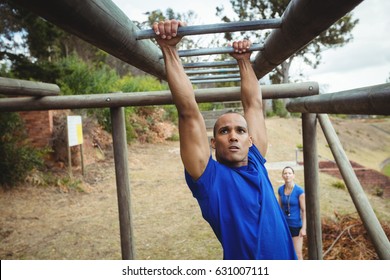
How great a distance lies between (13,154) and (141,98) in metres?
5.58

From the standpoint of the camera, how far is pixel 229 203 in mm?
1262

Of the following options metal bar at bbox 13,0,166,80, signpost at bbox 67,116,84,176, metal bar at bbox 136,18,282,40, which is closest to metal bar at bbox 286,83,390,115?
metal bar at bbox 136,18,282,40

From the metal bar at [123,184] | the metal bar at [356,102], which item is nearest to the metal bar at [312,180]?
the metal bar at [356,102]

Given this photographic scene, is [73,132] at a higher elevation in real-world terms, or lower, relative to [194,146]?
higher

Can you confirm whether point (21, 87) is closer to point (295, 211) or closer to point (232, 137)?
point (232, 137)

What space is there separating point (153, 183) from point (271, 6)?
14591 millimetres

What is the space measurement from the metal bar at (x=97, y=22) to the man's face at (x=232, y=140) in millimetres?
476

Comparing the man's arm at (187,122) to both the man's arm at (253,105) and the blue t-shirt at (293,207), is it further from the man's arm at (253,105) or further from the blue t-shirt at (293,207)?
the blue t-shirt at (293,207)

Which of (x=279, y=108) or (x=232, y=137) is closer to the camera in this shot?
(x=232, y=137)

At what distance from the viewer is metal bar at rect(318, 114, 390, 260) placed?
150 centimetres

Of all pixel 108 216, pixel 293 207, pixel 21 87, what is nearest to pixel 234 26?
pixel 21 87

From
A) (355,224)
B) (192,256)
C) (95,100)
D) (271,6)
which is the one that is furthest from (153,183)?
(271,6)

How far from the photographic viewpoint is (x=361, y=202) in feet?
5.52

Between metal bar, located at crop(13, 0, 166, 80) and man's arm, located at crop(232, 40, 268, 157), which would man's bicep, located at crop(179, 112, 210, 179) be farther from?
man's arm, located at crop(232, 40, 268, 157)
